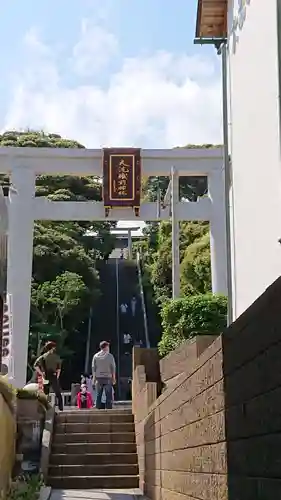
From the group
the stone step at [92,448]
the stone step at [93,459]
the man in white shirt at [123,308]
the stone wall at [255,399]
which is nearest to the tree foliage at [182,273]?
the man in white shirt at [123,308]

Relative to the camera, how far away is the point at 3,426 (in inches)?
363

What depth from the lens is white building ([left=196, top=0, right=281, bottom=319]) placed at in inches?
313

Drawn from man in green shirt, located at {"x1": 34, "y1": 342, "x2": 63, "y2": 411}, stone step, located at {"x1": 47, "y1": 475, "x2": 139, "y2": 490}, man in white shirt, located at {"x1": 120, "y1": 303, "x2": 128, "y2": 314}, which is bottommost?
stone step, located at {"x1": 47, "y1": 475, "x2": 139, "y2": 490}

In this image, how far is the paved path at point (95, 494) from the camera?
998cm

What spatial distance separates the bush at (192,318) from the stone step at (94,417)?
7.18 ft

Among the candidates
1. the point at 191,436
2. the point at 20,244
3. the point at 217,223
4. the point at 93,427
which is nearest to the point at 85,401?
the point at 20,244

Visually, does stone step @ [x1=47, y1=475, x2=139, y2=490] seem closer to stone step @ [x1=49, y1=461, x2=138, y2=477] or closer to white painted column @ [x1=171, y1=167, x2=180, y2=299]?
stone step @ [x1=49, y1=461, x2=138, y2=477]

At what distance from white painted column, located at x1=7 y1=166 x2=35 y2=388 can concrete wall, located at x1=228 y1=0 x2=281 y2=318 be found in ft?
33.7

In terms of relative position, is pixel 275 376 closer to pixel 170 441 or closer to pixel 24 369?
pixel 170 441

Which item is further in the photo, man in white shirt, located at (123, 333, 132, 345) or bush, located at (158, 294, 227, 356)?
man in white shirt, located at (123, 333, 132, 345)

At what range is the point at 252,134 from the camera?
9039mm

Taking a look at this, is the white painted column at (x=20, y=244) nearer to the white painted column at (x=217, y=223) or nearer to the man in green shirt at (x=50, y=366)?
the white painted column at (x=217, y=223)

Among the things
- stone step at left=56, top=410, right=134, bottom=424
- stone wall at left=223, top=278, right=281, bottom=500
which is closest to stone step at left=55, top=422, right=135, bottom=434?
stone step at left=56, top=410, right=134, bottom=424

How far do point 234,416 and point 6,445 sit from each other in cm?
646
